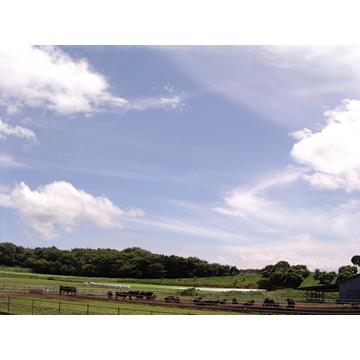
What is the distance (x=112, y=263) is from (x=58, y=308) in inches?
127

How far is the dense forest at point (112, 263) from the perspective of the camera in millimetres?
25172

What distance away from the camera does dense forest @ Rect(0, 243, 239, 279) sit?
82.6 feet

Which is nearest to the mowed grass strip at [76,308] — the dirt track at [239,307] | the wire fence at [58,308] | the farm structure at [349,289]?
the wire fence at [58,308]

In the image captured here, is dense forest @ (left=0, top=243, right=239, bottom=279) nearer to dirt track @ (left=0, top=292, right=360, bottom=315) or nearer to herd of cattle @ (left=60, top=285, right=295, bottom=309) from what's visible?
herd of cattle @ (left=60, top=285, right=295, bottom=309)

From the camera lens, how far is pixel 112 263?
25812mm

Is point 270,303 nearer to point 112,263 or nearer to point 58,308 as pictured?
point 112,263

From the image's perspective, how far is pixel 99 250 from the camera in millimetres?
25141

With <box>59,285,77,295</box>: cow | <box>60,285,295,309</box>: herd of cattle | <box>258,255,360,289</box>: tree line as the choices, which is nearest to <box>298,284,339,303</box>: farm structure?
<box>258,255,360,289</box>: tree line

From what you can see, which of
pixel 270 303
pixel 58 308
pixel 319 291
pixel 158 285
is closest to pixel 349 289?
pixel 319 291

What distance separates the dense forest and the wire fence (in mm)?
1648

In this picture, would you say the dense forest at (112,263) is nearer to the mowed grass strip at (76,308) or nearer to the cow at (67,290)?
the cow at (67,290)
